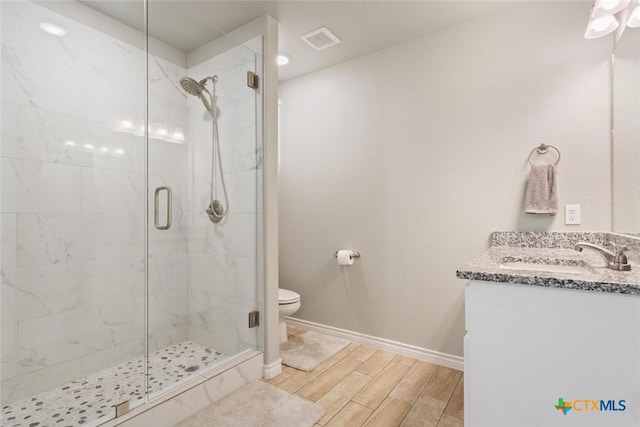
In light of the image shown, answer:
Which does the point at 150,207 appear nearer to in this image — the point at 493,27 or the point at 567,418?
the point at 567,418

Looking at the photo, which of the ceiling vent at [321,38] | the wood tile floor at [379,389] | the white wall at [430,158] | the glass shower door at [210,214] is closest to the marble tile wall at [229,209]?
the glass shower door at [210,214]

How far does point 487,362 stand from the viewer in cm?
114

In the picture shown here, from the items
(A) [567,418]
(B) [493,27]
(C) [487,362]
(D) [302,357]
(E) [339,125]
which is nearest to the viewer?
(A) [567,418]

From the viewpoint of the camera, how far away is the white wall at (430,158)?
1.86 m

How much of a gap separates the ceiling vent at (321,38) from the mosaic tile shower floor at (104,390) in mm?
2348

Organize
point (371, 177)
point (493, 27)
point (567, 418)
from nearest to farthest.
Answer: point (567, 418), point (493, 27), point (371, 177)

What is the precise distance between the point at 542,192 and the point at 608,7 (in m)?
0.93

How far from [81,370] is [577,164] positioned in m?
3.18

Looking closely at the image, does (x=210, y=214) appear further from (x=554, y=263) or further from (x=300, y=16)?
(x=554, y=263)

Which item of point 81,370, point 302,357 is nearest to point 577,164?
point 302,357

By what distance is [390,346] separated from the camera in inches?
97.4

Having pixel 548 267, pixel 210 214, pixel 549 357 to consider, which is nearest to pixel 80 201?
pixel 210 214

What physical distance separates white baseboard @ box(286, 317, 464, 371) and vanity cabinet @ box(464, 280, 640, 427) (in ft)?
3.69

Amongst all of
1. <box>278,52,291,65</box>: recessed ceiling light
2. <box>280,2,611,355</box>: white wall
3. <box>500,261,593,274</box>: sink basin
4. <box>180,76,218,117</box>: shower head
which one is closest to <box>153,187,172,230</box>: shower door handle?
<box>180,76,218,117</box>: shower head
